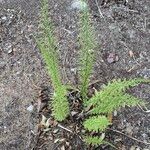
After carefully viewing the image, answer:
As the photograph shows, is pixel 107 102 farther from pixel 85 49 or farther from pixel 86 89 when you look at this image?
pixel 85 49

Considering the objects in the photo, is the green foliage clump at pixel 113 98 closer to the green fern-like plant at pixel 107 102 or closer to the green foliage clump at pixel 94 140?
the green fern-like plant at pixel 107 102

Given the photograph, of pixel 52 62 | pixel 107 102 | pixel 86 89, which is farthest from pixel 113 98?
pixel 52 62

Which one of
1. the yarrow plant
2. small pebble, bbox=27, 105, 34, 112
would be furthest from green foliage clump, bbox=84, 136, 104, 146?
small pebble, bbox=27, 105, 34, 112

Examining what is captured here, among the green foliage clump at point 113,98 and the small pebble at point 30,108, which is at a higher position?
the green foliage clump at point 113,98

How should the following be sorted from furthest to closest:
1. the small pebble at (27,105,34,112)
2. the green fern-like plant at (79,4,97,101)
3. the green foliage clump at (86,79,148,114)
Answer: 1. the small pebble at (27,105,34,112)
2. the green foliage clump at (86,79,148,114)
3. the green fern-like plant at (79,4,97,101)

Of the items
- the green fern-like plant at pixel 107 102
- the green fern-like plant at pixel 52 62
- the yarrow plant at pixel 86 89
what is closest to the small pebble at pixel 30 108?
the yarrow plant at pixel 86 89

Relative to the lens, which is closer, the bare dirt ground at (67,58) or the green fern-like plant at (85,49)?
the green fern-like plant at (85,49)

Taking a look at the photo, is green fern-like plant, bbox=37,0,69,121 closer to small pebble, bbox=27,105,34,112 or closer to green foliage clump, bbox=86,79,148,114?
green foliage clump, bbox=86,79,148,114

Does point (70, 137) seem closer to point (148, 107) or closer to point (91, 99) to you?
point (91, 99)
